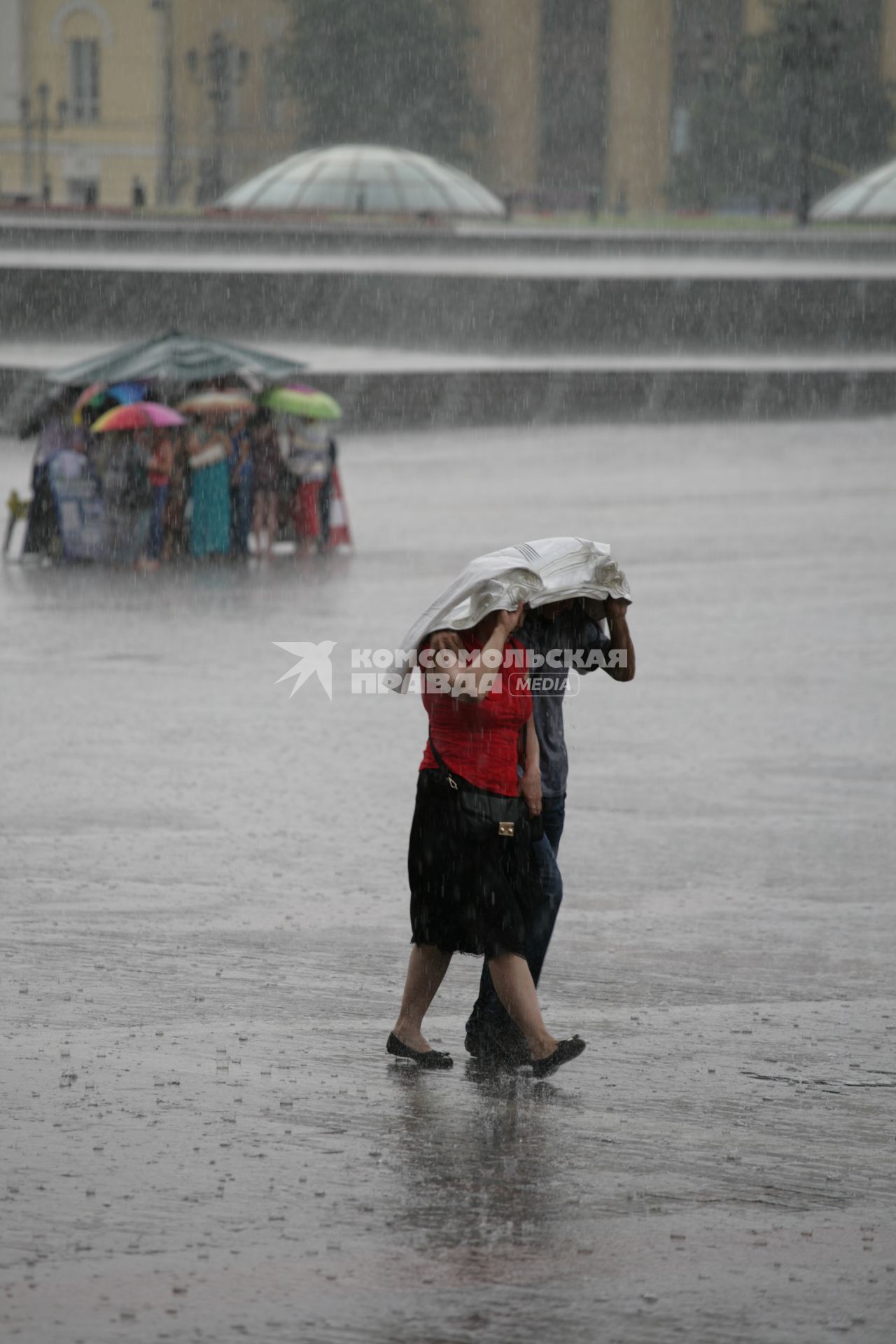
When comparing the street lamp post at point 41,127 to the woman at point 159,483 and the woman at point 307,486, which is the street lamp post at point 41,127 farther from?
the woman at point 159,483

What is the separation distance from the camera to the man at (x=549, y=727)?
5285 mm

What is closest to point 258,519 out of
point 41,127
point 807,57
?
point 807,57

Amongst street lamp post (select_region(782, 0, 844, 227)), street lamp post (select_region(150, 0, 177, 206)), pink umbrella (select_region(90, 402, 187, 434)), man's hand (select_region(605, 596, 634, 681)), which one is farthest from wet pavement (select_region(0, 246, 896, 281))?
street lamp post (select_region(150, 0, 177, 206))

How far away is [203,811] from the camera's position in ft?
27.5

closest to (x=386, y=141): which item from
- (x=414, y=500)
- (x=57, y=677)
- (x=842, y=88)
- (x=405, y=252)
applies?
(x=842, y=88)

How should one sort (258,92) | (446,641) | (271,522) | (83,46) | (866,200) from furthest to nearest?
(258,92), (83,46), (866,200), (271,522), (446,641)

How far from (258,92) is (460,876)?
2931 inches

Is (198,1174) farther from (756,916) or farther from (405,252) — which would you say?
(405,252)

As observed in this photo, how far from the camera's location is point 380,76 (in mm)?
69750

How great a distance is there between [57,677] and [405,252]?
1093 inches

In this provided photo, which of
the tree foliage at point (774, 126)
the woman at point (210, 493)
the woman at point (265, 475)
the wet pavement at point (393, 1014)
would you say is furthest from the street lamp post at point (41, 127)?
the wet pavement at point (393, 1014)

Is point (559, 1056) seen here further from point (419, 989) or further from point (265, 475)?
point (265, 475)

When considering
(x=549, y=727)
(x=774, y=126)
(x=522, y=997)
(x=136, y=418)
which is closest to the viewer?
(x=522, y=997)

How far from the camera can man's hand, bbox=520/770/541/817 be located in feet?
17.2
